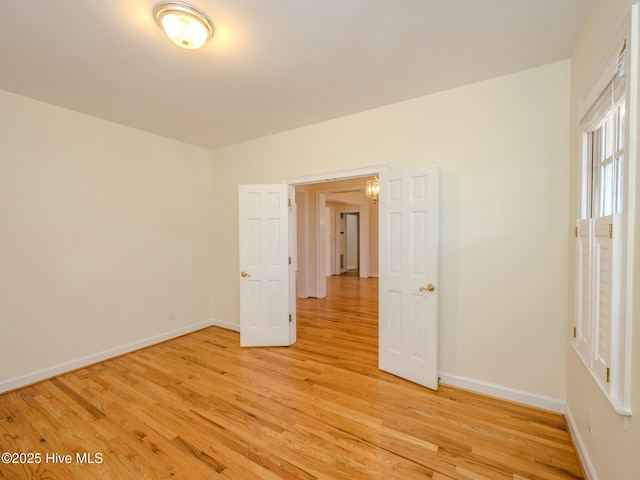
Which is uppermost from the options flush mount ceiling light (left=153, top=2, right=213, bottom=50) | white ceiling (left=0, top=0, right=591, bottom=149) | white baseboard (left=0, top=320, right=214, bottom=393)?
white ceiling (left=0, top=0, right=591, bottom=149)

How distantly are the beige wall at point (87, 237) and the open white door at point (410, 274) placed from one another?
296 cm

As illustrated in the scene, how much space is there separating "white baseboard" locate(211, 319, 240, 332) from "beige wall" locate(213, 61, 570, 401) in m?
2.91

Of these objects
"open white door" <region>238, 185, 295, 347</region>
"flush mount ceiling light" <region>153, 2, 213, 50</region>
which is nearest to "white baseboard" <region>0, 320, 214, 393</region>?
"open white door" <region>238, 185, 295, 347</region>

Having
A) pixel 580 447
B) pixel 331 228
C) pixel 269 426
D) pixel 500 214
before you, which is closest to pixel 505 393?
pixel 580 447

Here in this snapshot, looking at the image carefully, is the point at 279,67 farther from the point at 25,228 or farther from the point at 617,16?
the point at 25,228

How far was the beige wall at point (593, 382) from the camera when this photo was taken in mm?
1122

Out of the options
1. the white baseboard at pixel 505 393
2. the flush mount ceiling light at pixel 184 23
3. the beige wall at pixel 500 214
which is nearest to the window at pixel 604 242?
the beige wall at pixel 500 214

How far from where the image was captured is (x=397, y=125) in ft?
9.43

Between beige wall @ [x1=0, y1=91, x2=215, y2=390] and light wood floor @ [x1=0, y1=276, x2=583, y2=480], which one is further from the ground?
beige wall @ [x1=0, y1=91, x2=215, y2=390]

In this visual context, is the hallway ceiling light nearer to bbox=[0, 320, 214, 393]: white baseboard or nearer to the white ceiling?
the white ceiling

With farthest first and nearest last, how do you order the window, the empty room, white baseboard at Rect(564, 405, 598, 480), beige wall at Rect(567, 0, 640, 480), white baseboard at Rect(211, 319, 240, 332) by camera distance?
1. white baseboard at Rect(211, 319, 240, 332)
2. the empty room
3. white baseboard at Rect(564, 405, 598, 480)
4. the window
5. beige wall at Rect(567, 0, 640, 480)

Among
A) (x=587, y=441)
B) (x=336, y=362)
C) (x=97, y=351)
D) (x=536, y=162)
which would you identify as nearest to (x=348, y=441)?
(x=336, y=362)

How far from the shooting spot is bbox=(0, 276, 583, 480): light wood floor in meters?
1.68

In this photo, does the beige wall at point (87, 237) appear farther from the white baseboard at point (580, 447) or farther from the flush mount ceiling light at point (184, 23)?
the white baseboard at point (580, 447)
